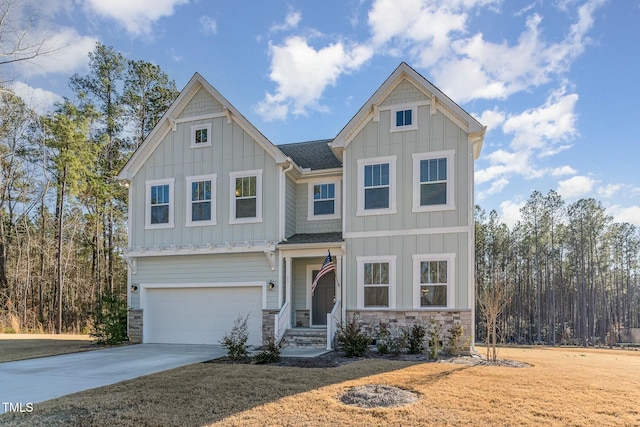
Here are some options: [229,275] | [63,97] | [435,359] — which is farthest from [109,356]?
[63,97]

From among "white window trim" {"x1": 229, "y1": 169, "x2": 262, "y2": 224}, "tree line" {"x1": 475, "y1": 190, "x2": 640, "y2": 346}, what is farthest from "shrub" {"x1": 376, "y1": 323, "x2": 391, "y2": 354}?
"tree line" {"x1": 475, "y1": 190, "x2": 640, "y2": 346}

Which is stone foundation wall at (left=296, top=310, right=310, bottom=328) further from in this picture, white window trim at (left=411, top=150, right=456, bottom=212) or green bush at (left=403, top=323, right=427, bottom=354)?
white window trim at (left=411, top=150, right=456, bottom=212)

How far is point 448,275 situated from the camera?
Answer: 12.8m

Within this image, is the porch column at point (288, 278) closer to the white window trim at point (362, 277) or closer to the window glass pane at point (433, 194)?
the white window trim at point (362, 277)

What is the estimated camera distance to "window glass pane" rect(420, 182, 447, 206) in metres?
13.2

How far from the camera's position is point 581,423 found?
5.59m

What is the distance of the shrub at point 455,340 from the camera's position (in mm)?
11653

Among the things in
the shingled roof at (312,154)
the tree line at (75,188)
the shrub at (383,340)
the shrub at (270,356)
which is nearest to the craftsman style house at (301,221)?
the shingled roof at (312,154)

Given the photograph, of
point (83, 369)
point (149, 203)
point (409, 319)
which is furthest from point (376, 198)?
point (83, 369)

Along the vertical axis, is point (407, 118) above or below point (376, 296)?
above

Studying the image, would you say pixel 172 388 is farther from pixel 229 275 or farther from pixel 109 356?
pixel 229 275

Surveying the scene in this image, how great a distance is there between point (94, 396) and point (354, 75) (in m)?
12.5

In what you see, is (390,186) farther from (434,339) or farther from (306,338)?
(306,338)

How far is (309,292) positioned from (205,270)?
11.5 feet
